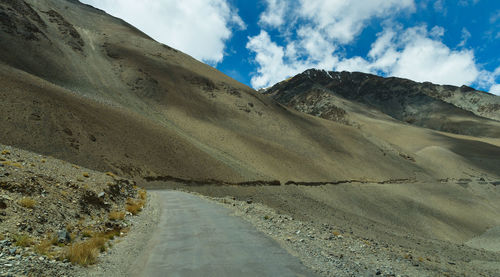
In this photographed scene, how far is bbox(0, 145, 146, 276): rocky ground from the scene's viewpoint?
255 inches

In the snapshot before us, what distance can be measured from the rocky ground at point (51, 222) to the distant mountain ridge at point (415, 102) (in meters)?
132

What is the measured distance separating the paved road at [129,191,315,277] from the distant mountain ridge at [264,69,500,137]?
131346 millimetres

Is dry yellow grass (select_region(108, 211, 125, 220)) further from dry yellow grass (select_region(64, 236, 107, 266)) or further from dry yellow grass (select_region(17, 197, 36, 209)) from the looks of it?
dry yellow grass (select_region(64, 236, 107, 266))

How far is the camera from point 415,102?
591 feet

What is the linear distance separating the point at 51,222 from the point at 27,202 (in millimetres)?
1009

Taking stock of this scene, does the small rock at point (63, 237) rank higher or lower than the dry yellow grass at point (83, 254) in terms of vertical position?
lower

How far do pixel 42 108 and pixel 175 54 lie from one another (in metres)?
64.7

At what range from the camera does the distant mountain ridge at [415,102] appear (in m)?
147

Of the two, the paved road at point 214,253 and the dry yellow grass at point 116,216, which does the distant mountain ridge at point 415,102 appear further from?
the paved road at point 214,253

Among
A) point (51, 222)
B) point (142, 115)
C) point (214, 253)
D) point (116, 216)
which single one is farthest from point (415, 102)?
point (51, 222)

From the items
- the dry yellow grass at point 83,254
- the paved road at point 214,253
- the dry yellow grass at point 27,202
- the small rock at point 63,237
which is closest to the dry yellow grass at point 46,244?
the small rock at point 63,237

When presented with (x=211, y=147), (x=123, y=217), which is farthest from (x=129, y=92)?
(x=123, y=217)

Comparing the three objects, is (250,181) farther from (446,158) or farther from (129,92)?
(446,158)

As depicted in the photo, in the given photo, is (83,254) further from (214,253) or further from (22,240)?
(214,253)
